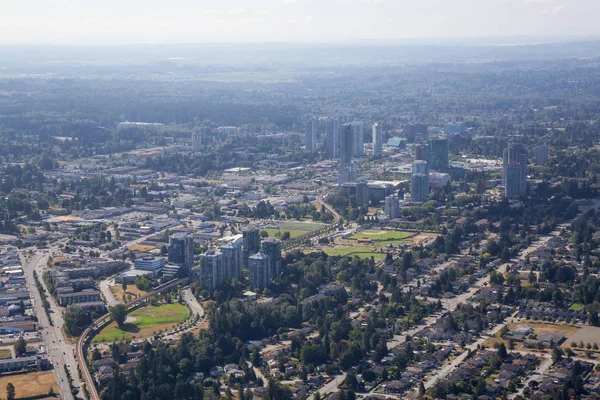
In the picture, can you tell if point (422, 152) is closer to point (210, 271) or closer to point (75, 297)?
point (210, 271)

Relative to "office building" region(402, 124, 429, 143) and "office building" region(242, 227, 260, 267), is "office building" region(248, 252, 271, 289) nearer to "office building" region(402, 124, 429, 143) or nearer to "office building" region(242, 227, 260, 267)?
"office building" region(242, 227, 260, 267)

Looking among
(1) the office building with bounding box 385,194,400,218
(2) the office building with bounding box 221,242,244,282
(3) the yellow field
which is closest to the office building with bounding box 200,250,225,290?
(2) the office building with bounding box 221,242,244,282

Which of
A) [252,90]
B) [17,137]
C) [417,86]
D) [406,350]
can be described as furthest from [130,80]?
[406,350]

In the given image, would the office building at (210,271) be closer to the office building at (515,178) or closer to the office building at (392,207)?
the office building at (392,207)

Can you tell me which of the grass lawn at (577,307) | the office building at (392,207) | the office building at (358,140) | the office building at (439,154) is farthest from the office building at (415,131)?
the grass lawn at (577,307)

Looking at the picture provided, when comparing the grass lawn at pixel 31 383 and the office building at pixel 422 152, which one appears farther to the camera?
the office building at pixel 422 152

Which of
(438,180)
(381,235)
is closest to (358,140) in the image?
(438,180)

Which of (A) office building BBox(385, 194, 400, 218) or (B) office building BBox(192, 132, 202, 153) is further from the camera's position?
(B) office building BBox(192, 132, 202, 153)
